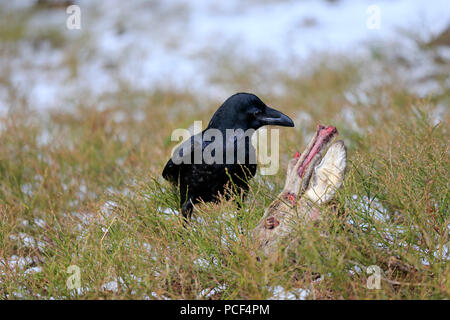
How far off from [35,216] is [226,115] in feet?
5.83

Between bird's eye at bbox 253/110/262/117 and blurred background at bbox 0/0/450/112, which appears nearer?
bird's eye at bbox 253/110/262/117

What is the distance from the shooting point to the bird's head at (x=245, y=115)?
2.67 m

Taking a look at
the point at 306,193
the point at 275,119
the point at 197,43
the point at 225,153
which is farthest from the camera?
the point at 197,43

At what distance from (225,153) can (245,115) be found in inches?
11.0

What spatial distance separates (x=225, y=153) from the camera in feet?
8.51

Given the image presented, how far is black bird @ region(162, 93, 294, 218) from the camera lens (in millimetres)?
2605

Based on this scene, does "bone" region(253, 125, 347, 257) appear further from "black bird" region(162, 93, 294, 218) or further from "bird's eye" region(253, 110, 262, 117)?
"bird's eye" region(253, 110, 262, 117)

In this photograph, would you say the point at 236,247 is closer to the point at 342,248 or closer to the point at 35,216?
the point at 342,248

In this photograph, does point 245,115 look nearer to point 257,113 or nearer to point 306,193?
point 257,113

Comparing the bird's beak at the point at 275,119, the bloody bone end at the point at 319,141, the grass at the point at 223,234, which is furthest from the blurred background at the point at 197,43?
the bloody bone end at the point at 319,141

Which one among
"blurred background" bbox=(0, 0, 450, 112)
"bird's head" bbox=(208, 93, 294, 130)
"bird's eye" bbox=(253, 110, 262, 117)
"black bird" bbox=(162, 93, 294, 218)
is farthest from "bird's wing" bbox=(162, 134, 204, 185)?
"blurred background" bbox=(0, 0, 450, 112)

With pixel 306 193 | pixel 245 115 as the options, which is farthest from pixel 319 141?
pixel 245 115

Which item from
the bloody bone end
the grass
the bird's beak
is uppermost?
the bird's beak
